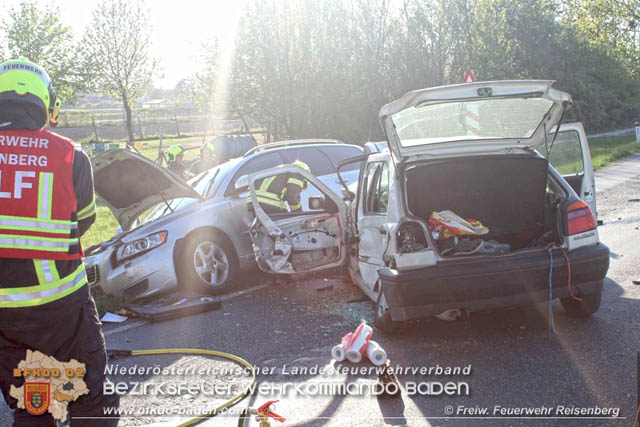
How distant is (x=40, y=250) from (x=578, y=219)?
13.4ft

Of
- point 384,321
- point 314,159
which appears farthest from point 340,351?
point 314,159

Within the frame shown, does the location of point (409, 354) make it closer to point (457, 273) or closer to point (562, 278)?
point (457, 273)

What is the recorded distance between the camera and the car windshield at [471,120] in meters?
5.48

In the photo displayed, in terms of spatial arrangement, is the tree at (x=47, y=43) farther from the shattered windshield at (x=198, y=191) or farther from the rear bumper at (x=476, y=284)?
the rear bumper at (x=476, y=284)

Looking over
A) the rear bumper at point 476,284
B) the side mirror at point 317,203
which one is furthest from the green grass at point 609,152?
the rear bumper at point 476,284

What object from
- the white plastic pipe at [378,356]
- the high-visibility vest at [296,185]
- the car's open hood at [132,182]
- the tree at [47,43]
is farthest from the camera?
the tree at [47,43]

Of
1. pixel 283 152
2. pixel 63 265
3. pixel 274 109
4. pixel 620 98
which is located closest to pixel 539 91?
pixel 63 265

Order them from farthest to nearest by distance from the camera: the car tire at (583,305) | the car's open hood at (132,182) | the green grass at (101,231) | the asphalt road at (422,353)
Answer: the green grass at (101,231) → the car's open hood at (132,182) → the car tire at (583,305) → the asphalt road at (422,353)

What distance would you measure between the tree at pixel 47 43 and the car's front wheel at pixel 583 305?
2889cm

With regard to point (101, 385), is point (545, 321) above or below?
below

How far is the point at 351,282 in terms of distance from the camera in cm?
765

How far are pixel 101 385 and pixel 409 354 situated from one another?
8.75 feet

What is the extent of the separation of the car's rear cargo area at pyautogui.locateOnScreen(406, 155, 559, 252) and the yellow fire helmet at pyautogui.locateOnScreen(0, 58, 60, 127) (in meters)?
3.27

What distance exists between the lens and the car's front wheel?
207 inches
